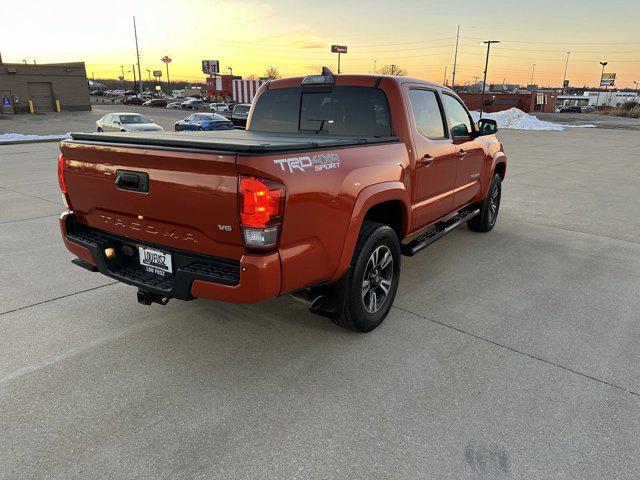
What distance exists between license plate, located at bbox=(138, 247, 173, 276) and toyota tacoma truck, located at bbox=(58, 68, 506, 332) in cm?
1

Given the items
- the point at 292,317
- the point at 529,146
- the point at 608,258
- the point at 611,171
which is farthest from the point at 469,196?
the point at 529,146

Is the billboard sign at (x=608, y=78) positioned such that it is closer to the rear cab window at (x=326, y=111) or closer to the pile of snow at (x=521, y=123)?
the pile of snow at (x=521, y=123)

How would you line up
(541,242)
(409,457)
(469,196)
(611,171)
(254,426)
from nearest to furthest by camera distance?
1. (409,457)
2. (254,426)
3. (469,196)
4. (541,242)
5. (611,171)

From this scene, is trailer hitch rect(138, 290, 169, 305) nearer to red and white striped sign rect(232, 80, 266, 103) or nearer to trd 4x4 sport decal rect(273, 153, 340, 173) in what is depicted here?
trd 4x4 sport decal rect(273, 153, 340, 173)

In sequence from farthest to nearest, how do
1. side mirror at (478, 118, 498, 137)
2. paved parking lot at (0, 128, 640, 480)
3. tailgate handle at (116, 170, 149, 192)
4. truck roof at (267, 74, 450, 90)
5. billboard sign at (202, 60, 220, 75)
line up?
billboard sign at (202, 60, 220, 75)
side mirror at (478, 118, 498, 137)
truck roof at (267, 74, 450, 90)
tailgate handle at (116, 170, 149, 192)
paved parking lot at (0, 128, 640, 480)

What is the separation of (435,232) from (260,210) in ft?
9.34

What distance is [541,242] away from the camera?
20.4 feet

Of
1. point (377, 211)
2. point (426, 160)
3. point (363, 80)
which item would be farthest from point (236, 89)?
point (377, 211)

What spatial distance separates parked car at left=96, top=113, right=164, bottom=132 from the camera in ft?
66.5

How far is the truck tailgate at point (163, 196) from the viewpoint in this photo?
259cm

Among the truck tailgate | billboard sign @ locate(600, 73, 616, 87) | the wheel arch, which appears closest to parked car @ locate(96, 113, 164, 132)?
the truck tailgate

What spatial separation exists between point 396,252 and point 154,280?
75.6 inches

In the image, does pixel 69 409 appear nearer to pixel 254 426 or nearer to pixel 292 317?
pixel 254 426

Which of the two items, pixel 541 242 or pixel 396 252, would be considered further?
pixel 541 242
